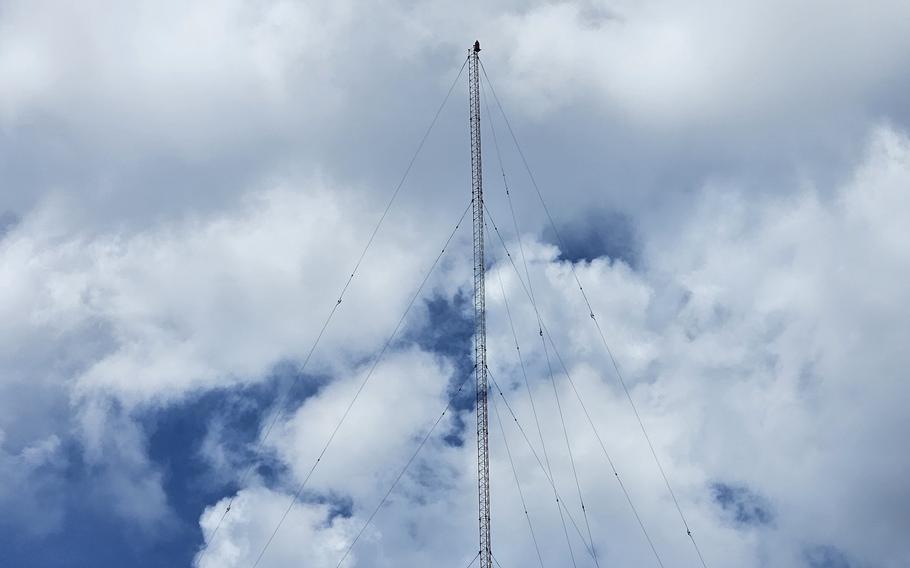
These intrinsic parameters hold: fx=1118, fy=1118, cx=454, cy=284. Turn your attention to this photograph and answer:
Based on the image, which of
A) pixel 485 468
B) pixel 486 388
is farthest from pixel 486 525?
pixel 486 388

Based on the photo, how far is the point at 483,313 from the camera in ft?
646

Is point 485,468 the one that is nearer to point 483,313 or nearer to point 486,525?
point 486,525

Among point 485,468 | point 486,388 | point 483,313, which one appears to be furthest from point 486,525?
point 483,313

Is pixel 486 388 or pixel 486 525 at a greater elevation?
pixel 486 388

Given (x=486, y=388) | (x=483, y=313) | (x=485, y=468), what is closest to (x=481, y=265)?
(x=483, y=313)

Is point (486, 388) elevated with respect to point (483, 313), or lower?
lower

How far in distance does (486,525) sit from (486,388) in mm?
23075

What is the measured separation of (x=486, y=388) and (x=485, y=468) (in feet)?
44.6

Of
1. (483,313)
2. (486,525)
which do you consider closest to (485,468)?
(486,525)

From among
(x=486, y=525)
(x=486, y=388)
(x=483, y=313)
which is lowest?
(x=486, y=525)

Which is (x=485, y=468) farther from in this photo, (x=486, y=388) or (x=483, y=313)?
(x=483, y=313)

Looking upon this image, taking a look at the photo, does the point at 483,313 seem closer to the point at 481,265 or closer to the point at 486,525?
the point at 481,265

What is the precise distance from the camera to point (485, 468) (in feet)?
626

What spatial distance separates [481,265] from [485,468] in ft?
117
